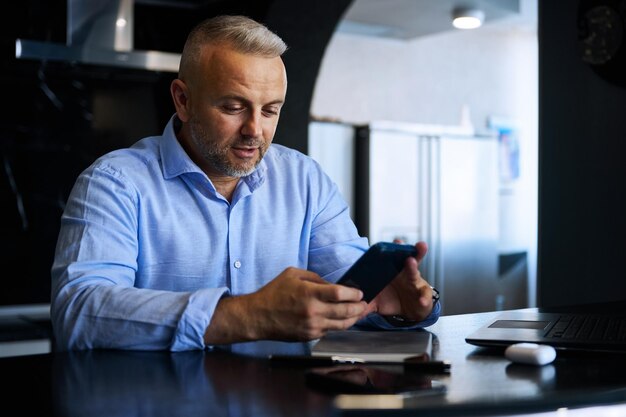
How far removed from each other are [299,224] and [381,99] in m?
4.89

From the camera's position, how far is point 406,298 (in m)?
1.64

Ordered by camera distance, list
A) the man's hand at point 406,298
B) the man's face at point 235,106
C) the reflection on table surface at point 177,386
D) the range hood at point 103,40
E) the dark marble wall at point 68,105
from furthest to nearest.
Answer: the dark marble wall at point 68,105 → the range hood at point 103,40 → the man's face at point 235,106 → the man's hand at point 406,298 → the reflection on table surface at point 177,386

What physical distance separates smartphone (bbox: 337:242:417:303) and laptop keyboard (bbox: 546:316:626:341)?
329mm

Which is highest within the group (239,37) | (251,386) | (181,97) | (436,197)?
(239,37)

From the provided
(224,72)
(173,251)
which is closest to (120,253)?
(173,251)

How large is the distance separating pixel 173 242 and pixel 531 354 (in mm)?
882

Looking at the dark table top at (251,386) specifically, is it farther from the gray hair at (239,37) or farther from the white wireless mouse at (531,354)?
the gray hair at (239,37)

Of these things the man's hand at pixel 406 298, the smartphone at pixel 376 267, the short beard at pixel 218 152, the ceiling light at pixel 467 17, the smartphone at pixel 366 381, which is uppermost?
the ceiling light at pixel 467 17

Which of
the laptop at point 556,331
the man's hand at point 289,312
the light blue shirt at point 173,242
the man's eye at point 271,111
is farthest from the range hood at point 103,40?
the man's hand at point 289,312

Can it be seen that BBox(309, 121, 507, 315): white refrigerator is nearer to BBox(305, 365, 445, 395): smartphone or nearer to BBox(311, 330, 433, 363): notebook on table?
BBox(311, 330, 433, 363): notebook on table

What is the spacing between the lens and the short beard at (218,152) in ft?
6.01

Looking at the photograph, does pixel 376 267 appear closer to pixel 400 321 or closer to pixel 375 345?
pixel 375 345

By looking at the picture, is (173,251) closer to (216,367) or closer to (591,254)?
(216,367)

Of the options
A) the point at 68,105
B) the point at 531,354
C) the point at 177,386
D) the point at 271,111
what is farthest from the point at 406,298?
the point at 68,105
